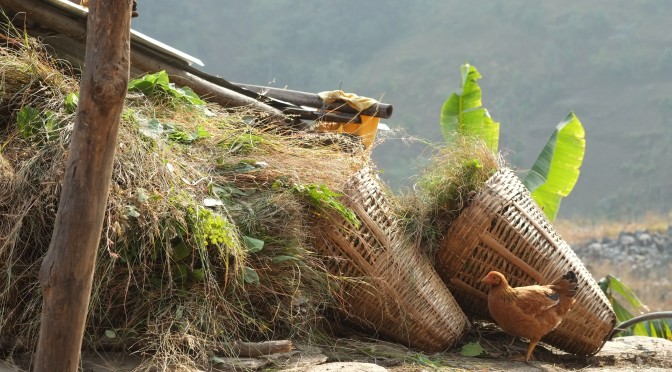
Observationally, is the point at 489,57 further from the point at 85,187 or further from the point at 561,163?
the point at 85,187

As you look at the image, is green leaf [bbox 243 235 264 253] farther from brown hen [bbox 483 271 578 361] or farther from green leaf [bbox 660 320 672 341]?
green leaf [bbox 660 320 672 341]

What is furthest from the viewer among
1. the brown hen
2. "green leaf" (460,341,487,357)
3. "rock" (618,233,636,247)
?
"rock" (618,233,636,247)

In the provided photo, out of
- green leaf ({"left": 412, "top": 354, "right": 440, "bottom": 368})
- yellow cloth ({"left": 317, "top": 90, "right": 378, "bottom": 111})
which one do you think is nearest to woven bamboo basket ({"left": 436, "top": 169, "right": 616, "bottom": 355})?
green leaf ({"left": 412, "top": 354, "right": 440, "bottom": 368})

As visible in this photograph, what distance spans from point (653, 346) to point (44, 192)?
3.47 metres

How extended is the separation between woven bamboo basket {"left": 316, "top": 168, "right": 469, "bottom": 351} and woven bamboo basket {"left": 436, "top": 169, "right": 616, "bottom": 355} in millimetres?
223

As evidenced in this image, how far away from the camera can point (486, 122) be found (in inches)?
266

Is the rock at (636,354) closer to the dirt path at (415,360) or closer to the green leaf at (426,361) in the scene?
the dirt path at (415,360)

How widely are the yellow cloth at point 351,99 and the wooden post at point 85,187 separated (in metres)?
2.83

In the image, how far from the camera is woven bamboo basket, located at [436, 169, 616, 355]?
4449 millimetres

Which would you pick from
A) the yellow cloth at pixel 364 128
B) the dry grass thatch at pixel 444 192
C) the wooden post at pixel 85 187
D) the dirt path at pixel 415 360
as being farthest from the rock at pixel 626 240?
the wooden post at pixel 85 187

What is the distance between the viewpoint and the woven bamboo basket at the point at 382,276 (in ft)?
13.6

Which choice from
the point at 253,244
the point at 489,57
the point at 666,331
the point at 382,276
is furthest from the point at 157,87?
the point at 489,57

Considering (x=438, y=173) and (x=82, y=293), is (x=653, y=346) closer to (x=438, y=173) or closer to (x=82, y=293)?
(x=438, y=173)

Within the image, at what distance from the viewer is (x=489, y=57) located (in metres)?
32.6
